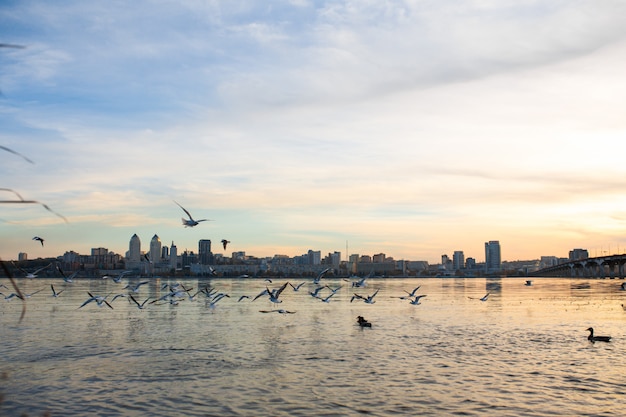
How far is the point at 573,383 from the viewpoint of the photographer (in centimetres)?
2003

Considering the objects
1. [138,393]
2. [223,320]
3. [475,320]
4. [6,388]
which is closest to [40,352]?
[6,388]

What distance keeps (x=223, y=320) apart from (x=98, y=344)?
13481 mm

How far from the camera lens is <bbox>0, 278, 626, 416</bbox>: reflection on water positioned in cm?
1739

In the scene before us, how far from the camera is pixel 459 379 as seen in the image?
67.9ft

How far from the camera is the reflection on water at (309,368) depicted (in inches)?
685

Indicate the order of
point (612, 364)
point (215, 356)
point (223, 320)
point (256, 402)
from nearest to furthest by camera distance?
point (256, 402)
point (612, 364)
point (215, 356)
point (223, 320)

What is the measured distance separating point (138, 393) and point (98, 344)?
11.6 metres

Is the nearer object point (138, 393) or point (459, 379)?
point (138, 393)

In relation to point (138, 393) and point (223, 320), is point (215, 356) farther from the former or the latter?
point (223, 320)

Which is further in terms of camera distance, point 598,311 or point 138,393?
point 598,311

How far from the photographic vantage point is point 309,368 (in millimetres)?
22734

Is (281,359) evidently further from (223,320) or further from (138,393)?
(223,320)

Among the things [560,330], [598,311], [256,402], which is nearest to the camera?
[256,402]

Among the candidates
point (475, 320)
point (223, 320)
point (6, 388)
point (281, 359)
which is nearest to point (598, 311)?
→ point (475, 320)
